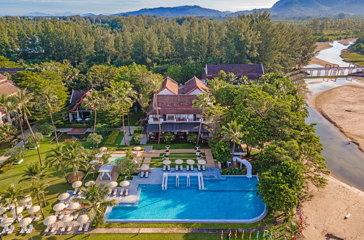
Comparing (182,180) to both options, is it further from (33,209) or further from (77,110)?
(77,110)

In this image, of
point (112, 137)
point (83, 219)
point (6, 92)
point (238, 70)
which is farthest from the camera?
point (238, 70)

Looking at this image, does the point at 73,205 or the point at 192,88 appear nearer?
the point at 73,205

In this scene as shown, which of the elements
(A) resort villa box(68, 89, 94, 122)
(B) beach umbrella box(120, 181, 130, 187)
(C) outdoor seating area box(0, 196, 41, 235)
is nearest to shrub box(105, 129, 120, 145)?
(A) resort villa box(68, 89, 94, 122)

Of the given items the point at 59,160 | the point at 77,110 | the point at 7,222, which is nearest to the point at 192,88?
the point at 77,110

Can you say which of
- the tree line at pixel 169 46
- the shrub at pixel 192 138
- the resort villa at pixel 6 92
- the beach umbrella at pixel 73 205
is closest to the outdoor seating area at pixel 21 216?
the beach umbrella at pixel 73 205

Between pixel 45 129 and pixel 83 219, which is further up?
pixel 45 129

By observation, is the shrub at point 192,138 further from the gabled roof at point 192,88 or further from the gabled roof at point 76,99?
the gabled roof at point 76,99

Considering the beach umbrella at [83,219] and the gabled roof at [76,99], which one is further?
the gabled roof at [76,99]
